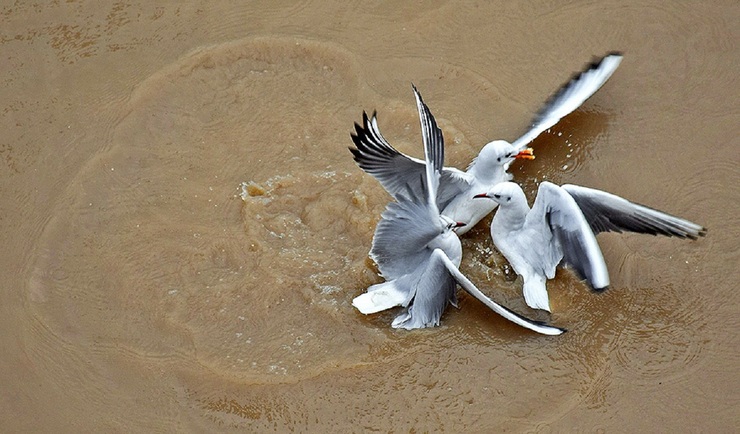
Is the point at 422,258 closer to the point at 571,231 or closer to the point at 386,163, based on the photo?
the point at 386,163

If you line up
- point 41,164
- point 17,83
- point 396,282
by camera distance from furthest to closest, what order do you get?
point 17,83
point 41,164
point 396,282

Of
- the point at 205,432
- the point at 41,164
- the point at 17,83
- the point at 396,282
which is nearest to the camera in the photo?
the point at 205,432

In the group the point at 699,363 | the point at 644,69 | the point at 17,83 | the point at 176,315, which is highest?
the point at 17,83

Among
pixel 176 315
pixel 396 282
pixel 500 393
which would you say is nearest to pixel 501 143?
pixel 396 282

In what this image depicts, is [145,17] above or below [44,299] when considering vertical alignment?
above

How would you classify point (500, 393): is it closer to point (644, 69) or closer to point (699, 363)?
point (699, 363)

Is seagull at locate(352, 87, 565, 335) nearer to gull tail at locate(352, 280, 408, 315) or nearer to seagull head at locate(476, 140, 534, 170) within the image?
gull tail at locate(352, 280, 408, 315)
